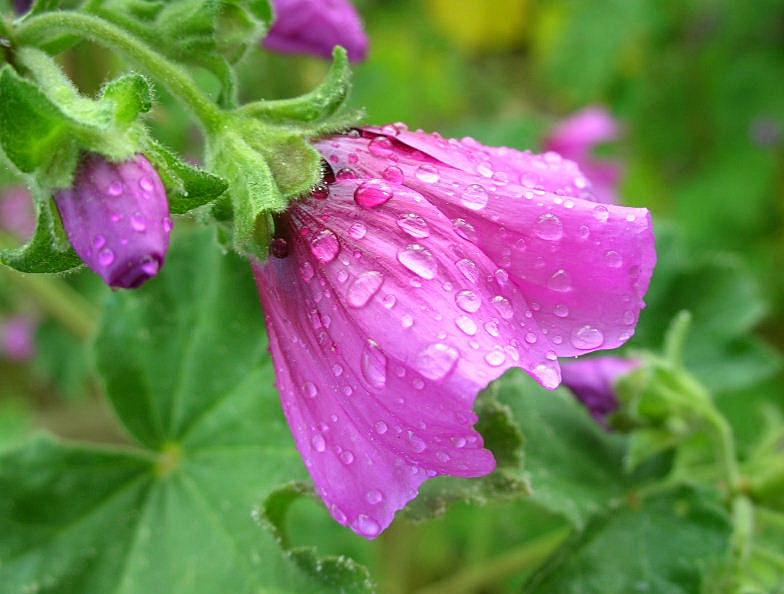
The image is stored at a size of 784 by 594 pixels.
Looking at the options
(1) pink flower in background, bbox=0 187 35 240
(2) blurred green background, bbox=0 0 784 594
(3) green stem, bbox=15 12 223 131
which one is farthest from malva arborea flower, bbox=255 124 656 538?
(1) pink flower in background, bbox=0 187 35 240

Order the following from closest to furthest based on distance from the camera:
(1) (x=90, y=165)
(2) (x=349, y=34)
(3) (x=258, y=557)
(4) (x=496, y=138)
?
(1) (x=90, y=165) < (3) (x=258, y=557) < (2) (x=349, y=34) < (4) (x=496, y=138)

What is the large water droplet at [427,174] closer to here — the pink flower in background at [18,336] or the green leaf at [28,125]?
the green leaf at [28,125]

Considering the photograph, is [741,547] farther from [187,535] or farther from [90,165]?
[90,165]

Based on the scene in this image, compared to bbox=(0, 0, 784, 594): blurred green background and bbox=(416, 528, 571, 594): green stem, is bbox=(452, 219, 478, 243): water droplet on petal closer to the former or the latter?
bbox=(416, 528, 571, 594): green stem

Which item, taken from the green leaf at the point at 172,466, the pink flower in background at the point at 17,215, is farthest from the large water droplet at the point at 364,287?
the pink flower in background at the point at 17,215

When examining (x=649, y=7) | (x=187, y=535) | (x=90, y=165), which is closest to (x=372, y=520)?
(x=90, y=165)

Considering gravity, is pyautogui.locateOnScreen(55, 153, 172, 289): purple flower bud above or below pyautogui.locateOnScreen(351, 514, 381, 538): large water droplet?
above
